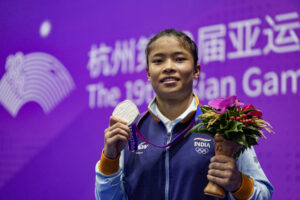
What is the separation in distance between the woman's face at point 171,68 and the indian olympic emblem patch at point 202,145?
0.21 m

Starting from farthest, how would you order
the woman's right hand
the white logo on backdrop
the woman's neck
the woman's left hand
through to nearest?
the white logo on backdrop
the woman's neck
the woman's right hand
the woman's left hand

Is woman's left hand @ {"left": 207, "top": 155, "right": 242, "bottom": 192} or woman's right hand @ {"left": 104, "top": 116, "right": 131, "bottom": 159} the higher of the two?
woman's right hand @ {"left": 104, "top": 116, "right": 131, "bottom": 159}

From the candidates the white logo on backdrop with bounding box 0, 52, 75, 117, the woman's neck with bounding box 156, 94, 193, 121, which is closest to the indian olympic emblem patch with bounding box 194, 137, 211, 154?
the woman's neck with bounding box 156, 94, 193, 121

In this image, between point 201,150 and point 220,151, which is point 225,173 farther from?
point 201,150

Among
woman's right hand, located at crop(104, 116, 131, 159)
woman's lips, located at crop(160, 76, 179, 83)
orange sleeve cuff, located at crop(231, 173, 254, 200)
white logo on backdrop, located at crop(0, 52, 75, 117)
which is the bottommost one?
orange sleeve cuff, located at crop(231, 173, 254, 200)

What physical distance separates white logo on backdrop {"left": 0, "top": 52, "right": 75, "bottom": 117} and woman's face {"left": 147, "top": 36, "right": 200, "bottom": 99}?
2.05 metres

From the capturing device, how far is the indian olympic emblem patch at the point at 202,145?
1.52 m

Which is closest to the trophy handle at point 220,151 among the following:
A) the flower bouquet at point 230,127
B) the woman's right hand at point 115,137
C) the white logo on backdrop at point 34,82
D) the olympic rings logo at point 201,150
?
the flower bouquet at point 230,127

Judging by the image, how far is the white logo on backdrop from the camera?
3.64 meters

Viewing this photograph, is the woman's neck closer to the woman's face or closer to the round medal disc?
the woman's face

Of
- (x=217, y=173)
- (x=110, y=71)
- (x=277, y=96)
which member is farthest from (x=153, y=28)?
(x=217, y=173)

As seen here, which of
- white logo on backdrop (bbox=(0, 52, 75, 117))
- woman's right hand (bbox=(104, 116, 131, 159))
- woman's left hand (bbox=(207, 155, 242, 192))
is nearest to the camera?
woman's left hand (bbox=(207, 155, 242, 192))

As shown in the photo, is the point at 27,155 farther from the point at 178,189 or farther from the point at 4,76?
the point at 178,189

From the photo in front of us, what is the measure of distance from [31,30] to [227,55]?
7.39ft
